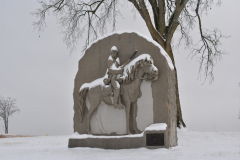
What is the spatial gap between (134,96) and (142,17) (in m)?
6.03

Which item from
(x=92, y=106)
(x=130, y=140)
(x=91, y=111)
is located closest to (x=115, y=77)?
(x=92, y=106)

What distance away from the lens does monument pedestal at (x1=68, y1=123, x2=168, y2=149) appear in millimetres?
7309

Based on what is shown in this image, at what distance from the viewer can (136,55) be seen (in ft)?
26.4

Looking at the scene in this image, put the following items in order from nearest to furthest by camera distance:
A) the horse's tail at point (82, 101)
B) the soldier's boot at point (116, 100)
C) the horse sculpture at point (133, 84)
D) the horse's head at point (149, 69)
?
the horse's head at point (149, 69) → the horse sculpture at point (133, 84) → the soldier's boot at point (116, 100) → the horse's tail at point (82, 101)

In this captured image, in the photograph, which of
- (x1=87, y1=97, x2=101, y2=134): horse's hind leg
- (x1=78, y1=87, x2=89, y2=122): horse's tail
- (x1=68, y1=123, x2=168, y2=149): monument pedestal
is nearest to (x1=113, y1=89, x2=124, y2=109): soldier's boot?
(x1=87, y1=97, x2=101, y2=134): horse's hind leg

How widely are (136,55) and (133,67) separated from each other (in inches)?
17.5

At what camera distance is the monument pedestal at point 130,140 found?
24.0ft

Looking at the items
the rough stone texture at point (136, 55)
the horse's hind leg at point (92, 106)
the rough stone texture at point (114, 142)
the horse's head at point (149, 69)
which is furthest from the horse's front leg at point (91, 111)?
the horse's head at point (149, 69)

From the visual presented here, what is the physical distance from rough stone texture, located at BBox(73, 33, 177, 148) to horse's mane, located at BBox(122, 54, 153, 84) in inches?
9.1

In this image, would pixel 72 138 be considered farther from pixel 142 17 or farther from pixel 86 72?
pixel 142 17

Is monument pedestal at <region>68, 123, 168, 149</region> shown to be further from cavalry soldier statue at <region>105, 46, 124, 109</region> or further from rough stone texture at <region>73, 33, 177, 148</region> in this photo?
cavalry soldier statue at <region>105, 46, 124, 109</region>

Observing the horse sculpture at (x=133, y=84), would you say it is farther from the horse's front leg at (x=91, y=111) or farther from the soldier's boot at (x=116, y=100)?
the horse's front leg at (x=91, y=111)

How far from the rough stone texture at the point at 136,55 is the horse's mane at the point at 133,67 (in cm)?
23

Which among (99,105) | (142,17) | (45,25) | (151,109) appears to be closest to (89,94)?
(99,105)
